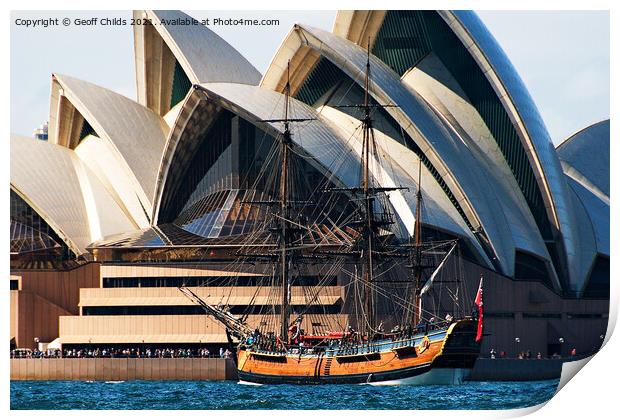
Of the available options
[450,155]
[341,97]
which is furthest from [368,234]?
[341,97]

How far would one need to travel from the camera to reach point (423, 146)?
7156cm

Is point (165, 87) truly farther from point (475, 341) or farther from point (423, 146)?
point (475, 341)

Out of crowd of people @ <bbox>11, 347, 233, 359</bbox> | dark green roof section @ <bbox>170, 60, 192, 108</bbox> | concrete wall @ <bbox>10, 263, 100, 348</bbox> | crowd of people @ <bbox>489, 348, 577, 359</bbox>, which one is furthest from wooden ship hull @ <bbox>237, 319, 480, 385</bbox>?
dark green roof section @ <bbox>170, 60, 192, 108</bbox>

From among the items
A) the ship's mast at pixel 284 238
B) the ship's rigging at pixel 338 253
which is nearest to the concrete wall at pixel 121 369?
the ship's rigging at pixel 338 253

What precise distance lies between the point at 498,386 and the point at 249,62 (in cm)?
2224

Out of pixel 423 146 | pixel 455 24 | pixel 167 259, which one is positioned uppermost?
pixel 455 24

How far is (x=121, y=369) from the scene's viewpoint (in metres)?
65.6

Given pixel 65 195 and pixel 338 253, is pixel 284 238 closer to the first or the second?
pixel 338 253

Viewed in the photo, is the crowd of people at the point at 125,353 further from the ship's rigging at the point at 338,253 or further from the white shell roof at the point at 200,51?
the white shell roof at the point at 200,51

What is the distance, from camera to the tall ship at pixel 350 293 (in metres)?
60.1

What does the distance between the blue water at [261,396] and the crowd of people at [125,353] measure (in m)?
3.23

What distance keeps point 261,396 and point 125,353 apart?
1232 centimetres

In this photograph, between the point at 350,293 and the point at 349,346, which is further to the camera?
the point at 350,293

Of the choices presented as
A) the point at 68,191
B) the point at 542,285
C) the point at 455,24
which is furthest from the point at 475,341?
the point at 68,191
